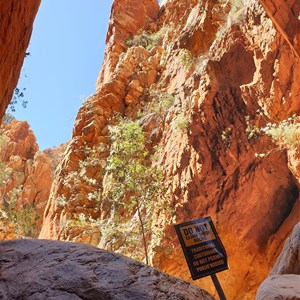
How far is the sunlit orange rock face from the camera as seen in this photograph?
397 inches

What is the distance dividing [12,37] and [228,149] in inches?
313

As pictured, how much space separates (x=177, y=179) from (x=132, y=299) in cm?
927

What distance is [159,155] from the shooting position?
559 inches

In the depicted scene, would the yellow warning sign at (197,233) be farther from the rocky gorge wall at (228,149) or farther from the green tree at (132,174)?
the green tree at (132,174)

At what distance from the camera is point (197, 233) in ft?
13.8

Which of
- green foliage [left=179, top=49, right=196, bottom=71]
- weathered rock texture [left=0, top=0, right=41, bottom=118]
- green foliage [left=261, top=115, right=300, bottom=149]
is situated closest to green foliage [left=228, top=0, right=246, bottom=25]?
green foliage [left=179, top=49, right=196, bottom=71]

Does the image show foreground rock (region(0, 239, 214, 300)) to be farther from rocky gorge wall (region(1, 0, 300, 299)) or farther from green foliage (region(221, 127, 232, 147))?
green foliage (region(221, 127, 232, 147))

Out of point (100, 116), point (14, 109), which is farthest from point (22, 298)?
point (100, 116)

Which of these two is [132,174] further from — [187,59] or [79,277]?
[79,277]

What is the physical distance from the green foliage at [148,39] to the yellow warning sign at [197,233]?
2089 cm

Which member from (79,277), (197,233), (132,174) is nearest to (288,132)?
(132,174)

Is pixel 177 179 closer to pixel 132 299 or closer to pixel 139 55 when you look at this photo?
pixel 132 299

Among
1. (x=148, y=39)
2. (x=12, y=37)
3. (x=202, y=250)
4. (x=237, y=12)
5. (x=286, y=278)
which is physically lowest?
(x=286, y=278)

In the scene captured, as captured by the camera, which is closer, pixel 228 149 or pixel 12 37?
pixel 12 37
